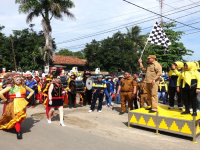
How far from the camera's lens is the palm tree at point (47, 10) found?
915 inches

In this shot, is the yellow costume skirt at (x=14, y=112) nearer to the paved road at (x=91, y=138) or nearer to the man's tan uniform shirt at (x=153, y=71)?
the paved road at (x=91, y=138)

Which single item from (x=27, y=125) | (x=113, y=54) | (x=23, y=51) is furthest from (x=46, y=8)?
(x=27, y=125)

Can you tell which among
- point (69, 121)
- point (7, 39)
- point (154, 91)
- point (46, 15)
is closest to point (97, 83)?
→ point (69, 121)

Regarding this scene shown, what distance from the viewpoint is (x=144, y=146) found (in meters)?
5.19

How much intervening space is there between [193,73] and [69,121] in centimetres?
487

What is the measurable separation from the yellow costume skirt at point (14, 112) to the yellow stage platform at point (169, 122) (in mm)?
3566

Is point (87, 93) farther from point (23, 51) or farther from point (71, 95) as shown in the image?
point (23, 51)

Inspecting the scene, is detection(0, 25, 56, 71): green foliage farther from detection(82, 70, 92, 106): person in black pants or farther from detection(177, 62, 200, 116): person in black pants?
detection(177, 62, 200, 116): person in black pants

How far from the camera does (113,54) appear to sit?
29.3m

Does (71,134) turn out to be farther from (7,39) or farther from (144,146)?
(7,39)

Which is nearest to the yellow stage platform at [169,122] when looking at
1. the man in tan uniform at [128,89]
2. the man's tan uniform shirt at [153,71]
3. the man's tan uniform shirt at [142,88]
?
the man's tan uniform shirt at [153,71]

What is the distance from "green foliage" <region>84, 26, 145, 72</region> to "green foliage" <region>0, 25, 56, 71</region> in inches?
319

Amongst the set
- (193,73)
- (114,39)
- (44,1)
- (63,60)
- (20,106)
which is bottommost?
(20,106)

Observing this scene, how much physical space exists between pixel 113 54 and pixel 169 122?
23689 millimetres
